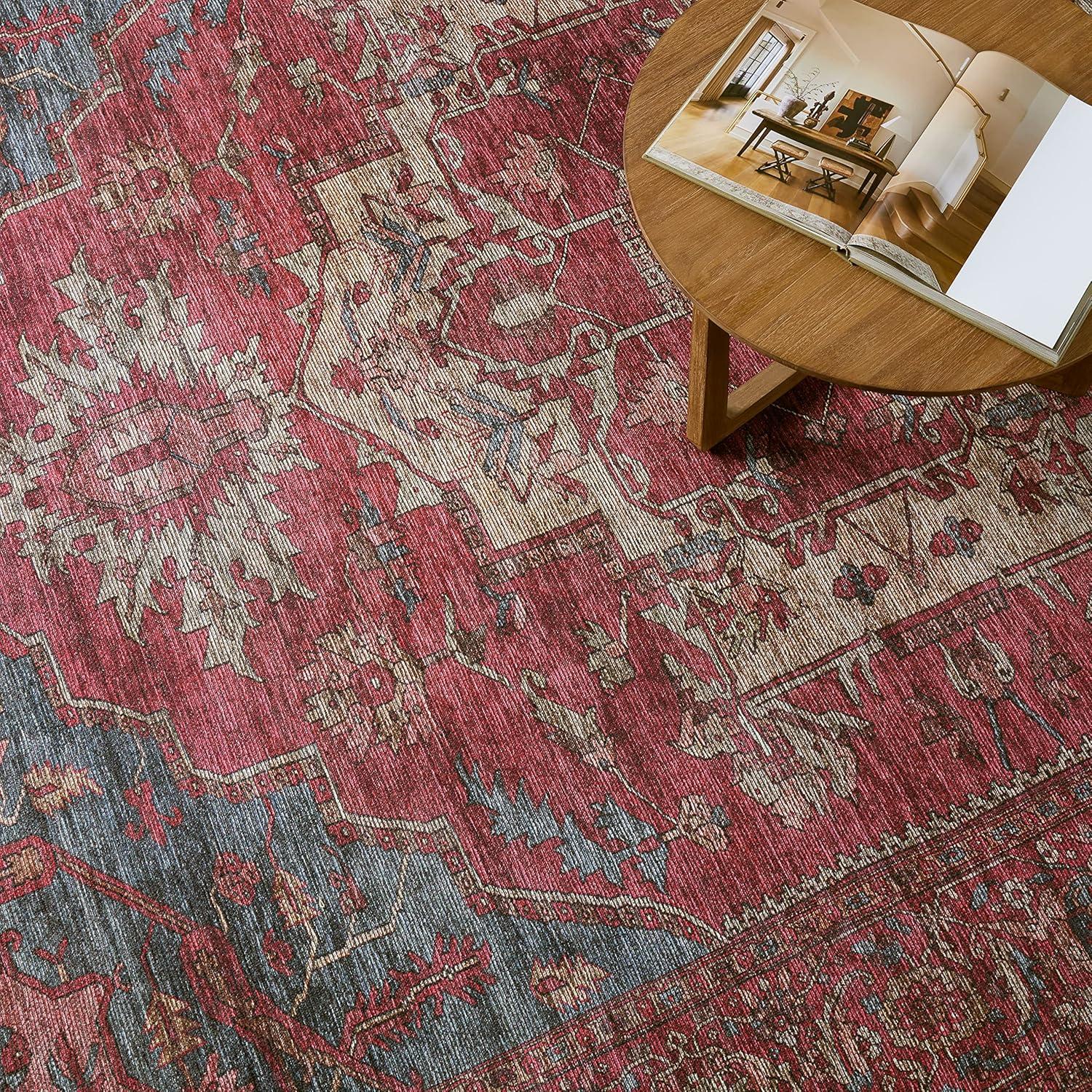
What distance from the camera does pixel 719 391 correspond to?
1486 millimetres

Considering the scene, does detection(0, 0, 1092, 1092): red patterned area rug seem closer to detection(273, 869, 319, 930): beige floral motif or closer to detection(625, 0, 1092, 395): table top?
detection(273, 869, 319, 930): beige floral motif

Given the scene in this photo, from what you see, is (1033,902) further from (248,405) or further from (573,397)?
(248,405)

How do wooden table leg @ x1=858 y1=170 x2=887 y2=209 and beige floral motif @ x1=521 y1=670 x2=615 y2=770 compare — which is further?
beige floral motif @ x1=521 y1=670 x2=615 y2=770

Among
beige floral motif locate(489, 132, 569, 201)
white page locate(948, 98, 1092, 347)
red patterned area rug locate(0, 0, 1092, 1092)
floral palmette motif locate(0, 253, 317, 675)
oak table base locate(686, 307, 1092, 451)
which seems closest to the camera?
white page locate(948, 98, 1092, 347)

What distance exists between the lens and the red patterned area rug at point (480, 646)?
4.49 ft

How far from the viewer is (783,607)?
60.5 inches

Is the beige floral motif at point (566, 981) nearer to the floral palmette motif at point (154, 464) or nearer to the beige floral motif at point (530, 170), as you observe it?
the floral palmette motif at point (154, 464)

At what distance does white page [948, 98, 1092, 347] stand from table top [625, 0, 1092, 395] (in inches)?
1.3

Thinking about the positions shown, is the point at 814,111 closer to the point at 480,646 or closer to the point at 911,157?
the point at 911,157

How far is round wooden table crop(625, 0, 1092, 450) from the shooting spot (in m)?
1.16

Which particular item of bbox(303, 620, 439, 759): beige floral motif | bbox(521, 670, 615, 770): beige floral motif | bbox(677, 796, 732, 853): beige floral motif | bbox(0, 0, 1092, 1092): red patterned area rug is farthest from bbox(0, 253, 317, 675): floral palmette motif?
bbox(677, 796, 732, 853): beige floral motif

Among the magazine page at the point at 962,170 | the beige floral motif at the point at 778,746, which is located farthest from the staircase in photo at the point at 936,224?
the beige floral motif at the point at 778,746

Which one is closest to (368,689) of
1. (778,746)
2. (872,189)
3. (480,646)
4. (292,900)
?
(480,646)

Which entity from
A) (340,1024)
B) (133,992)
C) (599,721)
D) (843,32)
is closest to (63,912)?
(133,992)
